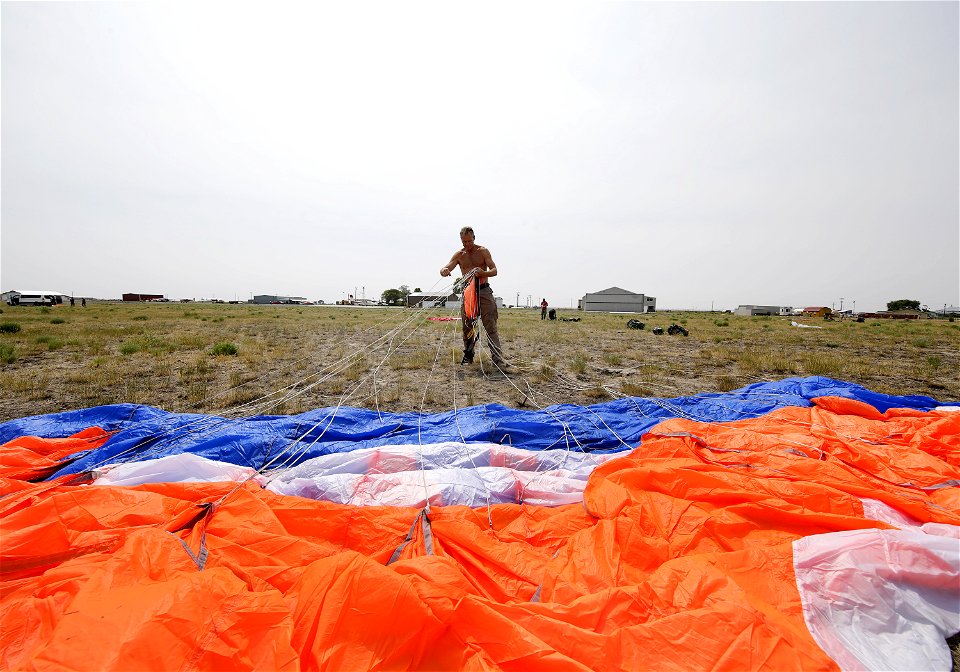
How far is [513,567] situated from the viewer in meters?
1.51

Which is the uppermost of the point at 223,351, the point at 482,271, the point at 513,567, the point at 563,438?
the point at 482,271

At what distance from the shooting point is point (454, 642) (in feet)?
3.59

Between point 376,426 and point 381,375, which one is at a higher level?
point 381,375

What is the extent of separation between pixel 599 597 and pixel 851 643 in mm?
720

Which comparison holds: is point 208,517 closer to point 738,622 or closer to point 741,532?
point 738,622

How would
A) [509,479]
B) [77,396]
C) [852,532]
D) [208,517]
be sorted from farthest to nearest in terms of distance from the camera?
[77,396]
[509,479]
[208,517]
[852,532]

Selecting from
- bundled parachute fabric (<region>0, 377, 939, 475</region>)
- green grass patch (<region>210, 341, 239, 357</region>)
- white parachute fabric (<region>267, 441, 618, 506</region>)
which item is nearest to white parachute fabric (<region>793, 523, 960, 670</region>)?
white parachute fabric (<region>267, 441, 618, 506</region>)

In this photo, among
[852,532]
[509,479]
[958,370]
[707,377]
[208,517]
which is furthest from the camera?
[958,370]

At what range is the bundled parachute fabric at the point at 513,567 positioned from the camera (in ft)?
Answer: 3.42

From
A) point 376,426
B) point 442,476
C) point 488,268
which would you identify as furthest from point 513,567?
point 488,268

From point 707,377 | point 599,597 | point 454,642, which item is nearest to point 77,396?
point 454,642

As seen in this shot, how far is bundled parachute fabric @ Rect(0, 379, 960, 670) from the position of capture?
1.04 m

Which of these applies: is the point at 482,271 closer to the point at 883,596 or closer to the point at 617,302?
the point at 883,596

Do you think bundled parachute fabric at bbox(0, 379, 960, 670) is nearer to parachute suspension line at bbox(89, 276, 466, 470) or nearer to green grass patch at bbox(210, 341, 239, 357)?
parachute suspension line at bbox(89, 276, 466, 470)
